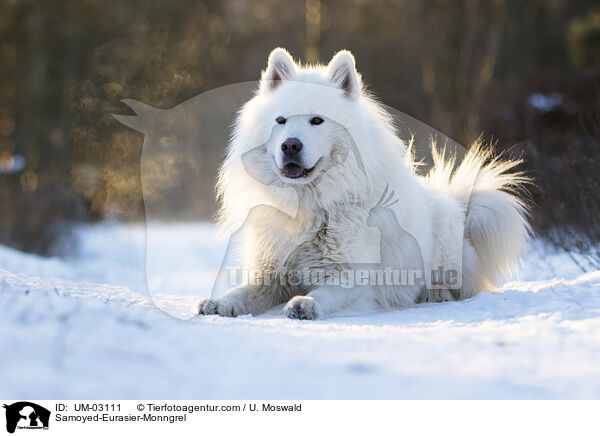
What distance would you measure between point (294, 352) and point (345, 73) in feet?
7.98

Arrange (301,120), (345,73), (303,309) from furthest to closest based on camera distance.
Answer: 1. (345,73)
2. (301,120)
3. (303,309)

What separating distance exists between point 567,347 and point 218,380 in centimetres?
140

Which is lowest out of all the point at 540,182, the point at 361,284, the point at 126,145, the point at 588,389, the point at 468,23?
the point at 588,389

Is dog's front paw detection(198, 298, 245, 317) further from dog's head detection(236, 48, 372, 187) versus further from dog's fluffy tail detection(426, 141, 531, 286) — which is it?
dog's fluffy tail detection(426, 141, 531, 286)

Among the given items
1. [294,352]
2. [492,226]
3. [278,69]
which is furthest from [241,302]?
[492,226]

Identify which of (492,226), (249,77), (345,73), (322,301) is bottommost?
(322,301)

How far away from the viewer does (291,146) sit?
3516 millimetres

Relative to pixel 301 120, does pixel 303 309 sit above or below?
below

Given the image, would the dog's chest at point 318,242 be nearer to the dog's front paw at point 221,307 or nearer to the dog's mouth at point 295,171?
the dog's mouth at point 295,171

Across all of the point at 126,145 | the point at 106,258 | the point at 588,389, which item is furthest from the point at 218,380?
the point at 126,145

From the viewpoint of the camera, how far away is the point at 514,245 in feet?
15.3

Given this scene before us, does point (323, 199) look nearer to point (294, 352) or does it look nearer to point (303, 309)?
point (303, 309)

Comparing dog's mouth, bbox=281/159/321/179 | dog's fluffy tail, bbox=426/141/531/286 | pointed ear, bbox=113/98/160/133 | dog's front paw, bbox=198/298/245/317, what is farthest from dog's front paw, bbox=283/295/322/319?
pointed ear, bbox=113/98/160/133

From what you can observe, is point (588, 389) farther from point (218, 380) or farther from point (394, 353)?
point (218, 380)
